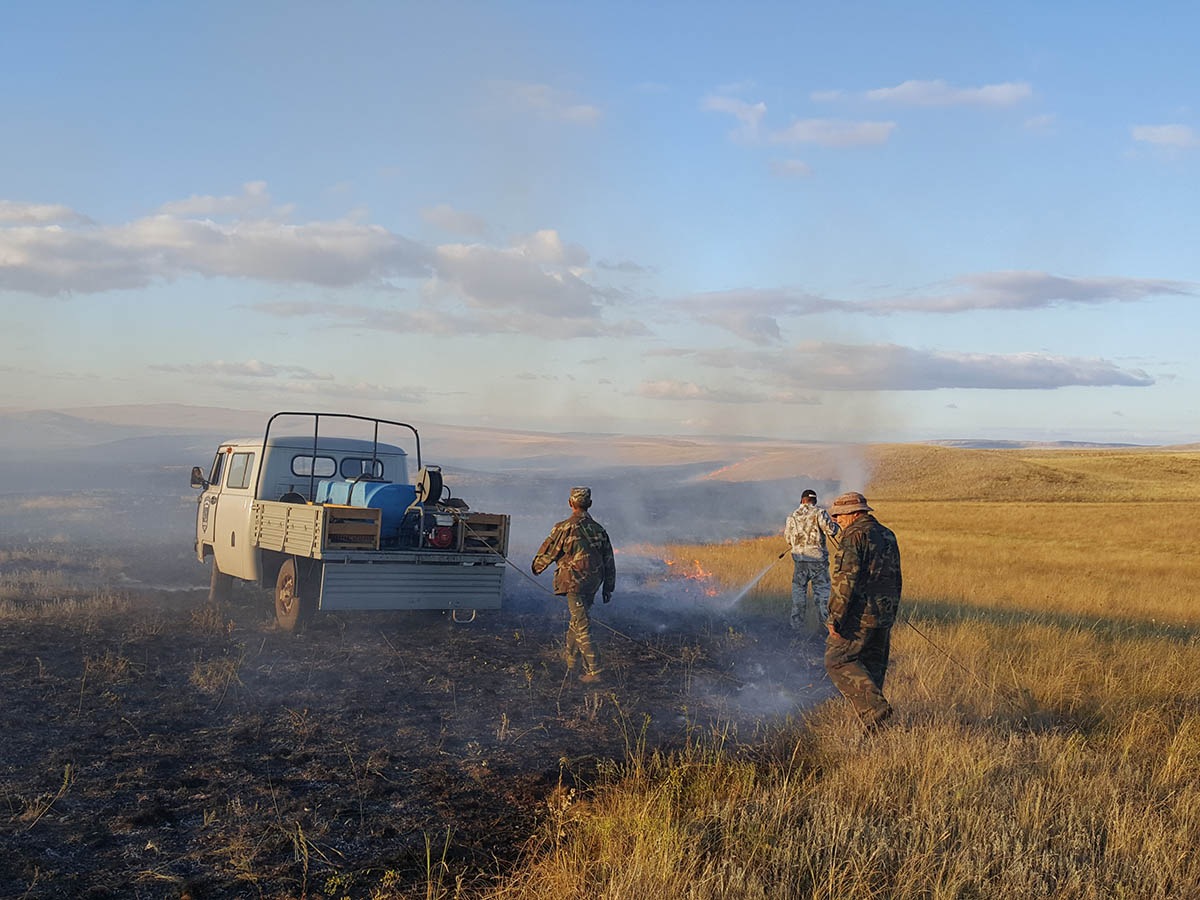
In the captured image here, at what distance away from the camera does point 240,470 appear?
12539mm

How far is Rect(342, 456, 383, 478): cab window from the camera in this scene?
12688mm

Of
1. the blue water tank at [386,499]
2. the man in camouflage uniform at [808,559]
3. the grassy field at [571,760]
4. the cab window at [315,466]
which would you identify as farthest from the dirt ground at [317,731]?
the cab window at [315,466]

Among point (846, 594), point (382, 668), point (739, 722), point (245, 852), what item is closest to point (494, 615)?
point (382, 668)

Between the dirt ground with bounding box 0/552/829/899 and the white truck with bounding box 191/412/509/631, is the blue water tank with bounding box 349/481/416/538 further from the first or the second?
the dirt ground with bounding box 0/552/829/899

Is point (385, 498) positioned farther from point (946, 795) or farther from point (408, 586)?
point (946, 795)

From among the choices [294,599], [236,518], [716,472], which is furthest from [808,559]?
[716,472]

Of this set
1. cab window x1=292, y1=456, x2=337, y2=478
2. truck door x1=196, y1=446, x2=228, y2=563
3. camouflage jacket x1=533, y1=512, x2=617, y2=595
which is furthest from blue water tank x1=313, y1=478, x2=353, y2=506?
camouflage jacket x1=533, y1=512, x2=617, y2=595

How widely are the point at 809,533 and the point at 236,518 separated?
7.89m

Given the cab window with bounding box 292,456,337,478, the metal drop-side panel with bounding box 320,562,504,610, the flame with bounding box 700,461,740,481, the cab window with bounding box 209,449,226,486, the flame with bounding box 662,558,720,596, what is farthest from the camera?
the flame with bounding box 700,461,740,481

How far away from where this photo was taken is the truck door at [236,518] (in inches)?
464

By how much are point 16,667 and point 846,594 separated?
7.93 metres

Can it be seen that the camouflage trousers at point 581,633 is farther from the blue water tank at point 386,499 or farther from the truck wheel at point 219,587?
the truck wheel at point 219,587

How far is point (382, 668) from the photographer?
937cm

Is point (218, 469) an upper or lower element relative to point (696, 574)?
upper
